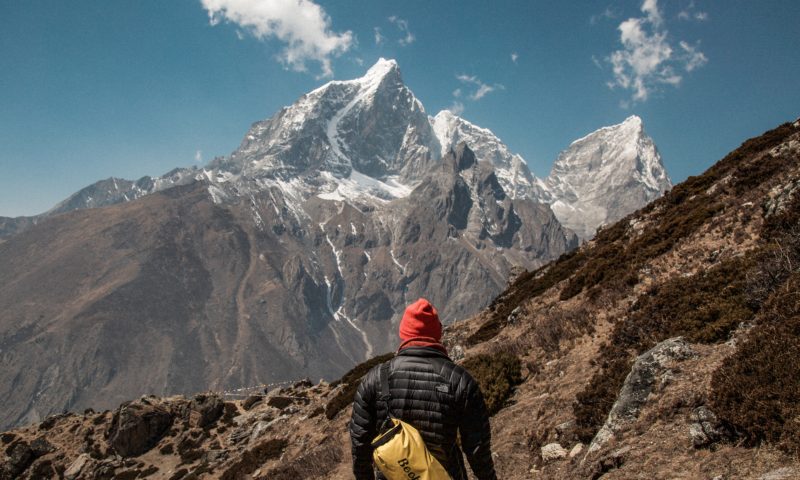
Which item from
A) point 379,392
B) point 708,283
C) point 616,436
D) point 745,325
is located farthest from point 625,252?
point 379,392

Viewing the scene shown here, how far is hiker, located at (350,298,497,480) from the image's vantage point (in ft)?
18.5

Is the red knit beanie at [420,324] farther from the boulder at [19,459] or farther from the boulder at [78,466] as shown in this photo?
the boulder at [19,459]

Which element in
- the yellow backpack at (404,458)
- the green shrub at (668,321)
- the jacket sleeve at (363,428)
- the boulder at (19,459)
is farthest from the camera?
the boulder at (19,459)

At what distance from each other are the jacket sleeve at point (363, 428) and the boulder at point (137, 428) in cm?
4632

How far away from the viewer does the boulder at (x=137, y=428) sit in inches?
1671

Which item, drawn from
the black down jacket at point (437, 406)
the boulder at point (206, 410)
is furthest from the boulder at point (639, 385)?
the boulder at point (206, 410)

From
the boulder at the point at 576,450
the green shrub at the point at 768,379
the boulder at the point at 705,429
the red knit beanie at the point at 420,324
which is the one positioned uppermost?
the red knit beanie at the point at 420,324

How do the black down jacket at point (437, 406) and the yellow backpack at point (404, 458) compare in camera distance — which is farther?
the black down jacket at point (437, 406)

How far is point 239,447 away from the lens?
34500 mm

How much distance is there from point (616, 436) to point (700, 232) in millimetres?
12890

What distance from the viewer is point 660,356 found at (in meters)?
9.34

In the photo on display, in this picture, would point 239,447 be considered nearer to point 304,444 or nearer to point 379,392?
point 304,444

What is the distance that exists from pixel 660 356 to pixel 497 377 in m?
6.10

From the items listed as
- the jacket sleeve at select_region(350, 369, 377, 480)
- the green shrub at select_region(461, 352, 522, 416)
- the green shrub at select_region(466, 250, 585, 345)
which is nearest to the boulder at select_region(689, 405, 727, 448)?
the jacket sleeve at select_region(350, 369, 377, 480)
